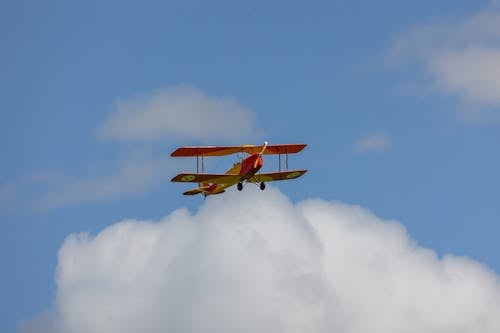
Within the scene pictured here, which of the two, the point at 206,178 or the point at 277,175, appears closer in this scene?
the point at 206,178

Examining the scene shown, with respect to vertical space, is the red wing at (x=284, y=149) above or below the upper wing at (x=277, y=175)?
above

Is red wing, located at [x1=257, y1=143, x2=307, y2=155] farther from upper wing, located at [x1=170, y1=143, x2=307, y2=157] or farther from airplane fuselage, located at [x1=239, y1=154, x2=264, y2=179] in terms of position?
airplane fuselage, located at [x1=239, y1=154, x2=264, y2=179]

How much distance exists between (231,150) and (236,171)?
114 inches

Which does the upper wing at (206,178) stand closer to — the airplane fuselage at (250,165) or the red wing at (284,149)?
the airplane fuselage at (250,165)

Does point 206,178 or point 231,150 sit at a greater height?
point 231,150

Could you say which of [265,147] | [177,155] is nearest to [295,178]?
[265,147]

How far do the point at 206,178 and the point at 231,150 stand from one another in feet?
17.5

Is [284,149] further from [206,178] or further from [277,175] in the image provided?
[206,178]

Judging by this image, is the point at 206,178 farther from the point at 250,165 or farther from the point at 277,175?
the point at 277,175

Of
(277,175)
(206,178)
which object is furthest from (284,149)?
(206,178)

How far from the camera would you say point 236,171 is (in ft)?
271

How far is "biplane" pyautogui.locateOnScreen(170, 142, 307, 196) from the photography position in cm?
8044

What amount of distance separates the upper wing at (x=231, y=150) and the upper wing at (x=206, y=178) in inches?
111

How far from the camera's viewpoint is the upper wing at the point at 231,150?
83062 mm
